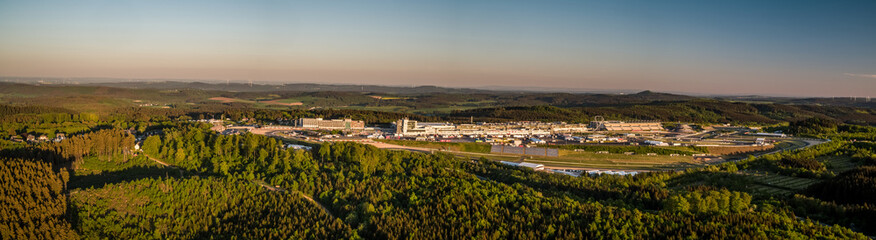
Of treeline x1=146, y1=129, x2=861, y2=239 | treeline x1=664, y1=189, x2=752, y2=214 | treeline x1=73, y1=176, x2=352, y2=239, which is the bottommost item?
treeline x1=73, y1=176, x2=352, y2=239

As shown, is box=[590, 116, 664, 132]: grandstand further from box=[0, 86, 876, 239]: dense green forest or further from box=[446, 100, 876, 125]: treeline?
box=[0, 86, 876, 239]: dense green forest

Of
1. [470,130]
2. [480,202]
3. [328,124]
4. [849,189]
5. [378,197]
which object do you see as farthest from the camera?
[328,124]

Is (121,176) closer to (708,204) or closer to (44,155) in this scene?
(44,155)

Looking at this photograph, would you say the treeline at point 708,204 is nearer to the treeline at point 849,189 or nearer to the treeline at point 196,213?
the treeline at point 849,189

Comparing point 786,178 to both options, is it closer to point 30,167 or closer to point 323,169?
point 323,169

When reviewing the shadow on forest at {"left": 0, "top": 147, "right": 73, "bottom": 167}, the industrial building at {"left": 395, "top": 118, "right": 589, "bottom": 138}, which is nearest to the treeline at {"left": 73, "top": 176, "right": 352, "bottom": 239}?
the shadow on forest at {"left": 0, "top": 147, "right": 73, "bottom": 167}

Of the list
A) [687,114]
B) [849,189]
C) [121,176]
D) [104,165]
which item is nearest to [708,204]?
[849,189]
